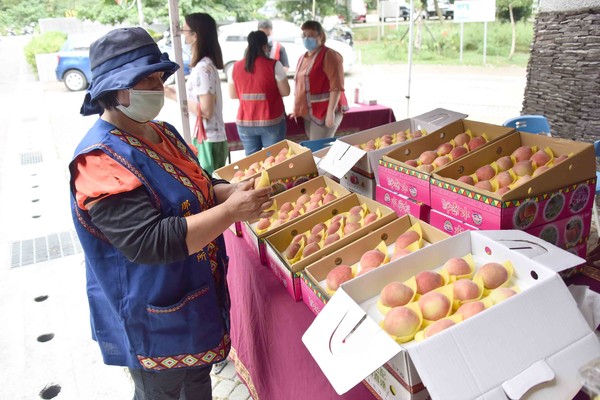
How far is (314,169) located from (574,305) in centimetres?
147

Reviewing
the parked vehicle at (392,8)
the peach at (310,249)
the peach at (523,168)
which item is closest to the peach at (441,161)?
the peach at (523,168)

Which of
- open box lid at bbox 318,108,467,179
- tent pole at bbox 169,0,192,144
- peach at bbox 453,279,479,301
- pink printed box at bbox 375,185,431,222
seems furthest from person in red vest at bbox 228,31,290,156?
peach at bbox 453,279,479,301

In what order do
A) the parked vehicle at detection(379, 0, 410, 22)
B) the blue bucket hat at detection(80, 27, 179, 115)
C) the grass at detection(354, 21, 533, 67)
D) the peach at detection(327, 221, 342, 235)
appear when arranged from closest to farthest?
the blue bucket hat at detection(80, 27, 179, 115) → the peach at detection(327, 221, 342, 235) → the grass at detection(354, 21, 533, 67) → the parked vehicle at detection(379, 0, 410, 22)

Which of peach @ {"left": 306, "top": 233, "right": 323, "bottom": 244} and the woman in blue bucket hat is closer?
the woman in blue bucket hat

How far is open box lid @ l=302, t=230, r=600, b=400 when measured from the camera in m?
0.90

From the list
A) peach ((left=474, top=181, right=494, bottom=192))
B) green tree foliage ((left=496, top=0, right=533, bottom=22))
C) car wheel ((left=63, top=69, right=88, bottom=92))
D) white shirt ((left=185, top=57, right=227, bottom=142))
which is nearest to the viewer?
peach ((left=474, top=181, right=494, bottom=192))

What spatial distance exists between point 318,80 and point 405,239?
2844mm

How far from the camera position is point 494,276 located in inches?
47.1

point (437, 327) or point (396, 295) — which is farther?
point (396, 295)

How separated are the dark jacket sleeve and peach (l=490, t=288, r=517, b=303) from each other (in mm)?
770

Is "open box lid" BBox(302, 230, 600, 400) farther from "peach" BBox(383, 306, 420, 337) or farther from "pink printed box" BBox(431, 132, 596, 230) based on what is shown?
"pink printed box" BBox(431, 132, 596, 230)

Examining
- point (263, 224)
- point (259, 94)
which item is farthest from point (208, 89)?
point (263, 224)

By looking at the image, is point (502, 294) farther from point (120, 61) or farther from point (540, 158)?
point (120, 61)

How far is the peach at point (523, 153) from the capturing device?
6.01 feet
